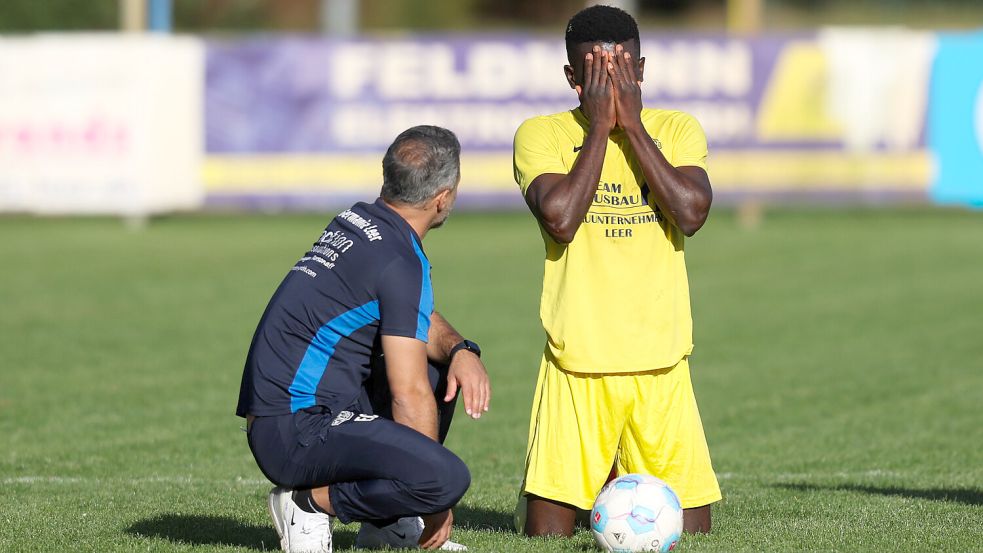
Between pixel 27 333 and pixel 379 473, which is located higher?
pixel 379 473

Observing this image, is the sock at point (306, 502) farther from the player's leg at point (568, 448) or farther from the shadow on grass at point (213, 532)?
the player's leg at point (568, 448)

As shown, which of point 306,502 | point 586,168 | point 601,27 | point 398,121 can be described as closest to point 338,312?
point 306,502

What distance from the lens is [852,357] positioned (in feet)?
39.4

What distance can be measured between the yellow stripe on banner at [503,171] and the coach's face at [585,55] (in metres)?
15.3

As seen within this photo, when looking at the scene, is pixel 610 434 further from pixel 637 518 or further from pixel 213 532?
pixel 213 532

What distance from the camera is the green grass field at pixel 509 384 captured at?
654 cm

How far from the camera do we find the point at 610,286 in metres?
6.05

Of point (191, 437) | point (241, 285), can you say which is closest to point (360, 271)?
point (191, 437)

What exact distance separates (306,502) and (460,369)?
0.77 meters

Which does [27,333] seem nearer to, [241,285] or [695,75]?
[241,285]

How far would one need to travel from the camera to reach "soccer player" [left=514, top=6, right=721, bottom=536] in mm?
5883

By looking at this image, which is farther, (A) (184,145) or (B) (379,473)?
(A) (184,145)

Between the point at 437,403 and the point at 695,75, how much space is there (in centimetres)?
1626

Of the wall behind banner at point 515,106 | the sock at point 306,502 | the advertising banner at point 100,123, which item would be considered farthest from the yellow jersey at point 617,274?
the advertising banner at point 100,123
